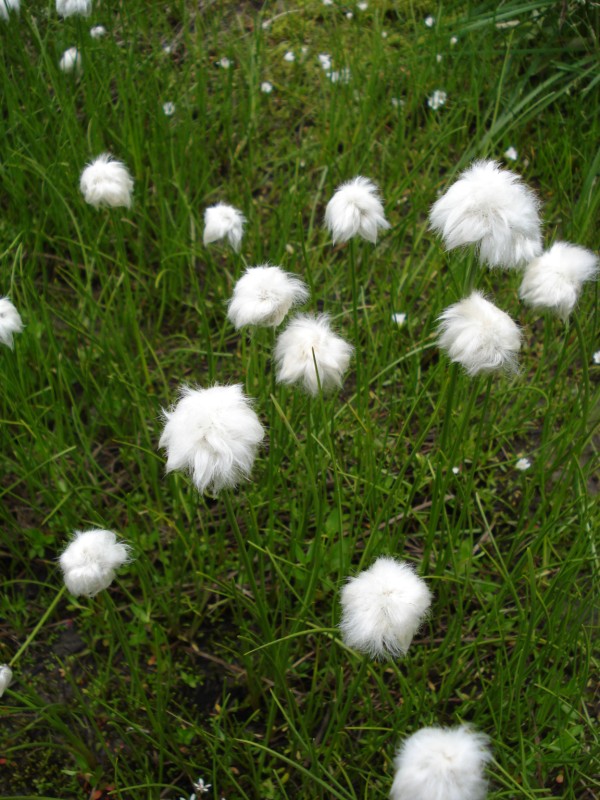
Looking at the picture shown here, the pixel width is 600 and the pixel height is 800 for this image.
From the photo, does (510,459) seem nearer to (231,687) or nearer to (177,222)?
(231,687)

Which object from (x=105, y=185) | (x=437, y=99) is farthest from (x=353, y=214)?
(x=437, y=99)

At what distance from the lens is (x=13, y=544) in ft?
5.75

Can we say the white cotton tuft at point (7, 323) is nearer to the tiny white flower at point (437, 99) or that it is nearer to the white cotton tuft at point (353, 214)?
the white cotton tuft at point (353, 214)

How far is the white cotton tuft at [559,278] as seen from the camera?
1391mm

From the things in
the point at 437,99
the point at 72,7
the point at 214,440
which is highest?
the point at 72,7

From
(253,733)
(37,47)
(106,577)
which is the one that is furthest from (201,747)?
(37,47)

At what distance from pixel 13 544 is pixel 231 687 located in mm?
645

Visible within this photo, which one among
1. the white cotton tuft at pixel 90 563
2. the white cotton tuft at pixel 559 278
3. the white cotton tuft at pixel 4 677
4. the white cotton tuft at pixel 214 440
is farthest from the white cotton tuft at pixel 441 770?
the white cotton tuft at pixel 559 278

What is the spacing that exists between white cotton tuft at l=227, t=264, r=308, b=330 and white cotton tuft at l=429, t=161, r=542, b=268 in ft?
0.94

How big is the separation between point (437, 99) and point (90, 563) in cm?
215

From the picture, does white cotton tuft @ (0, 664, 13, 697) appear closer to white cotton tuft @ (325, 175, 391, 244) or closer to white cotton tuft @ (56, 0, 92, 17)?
white cotton tuft @ (325, 175, 391, 244)

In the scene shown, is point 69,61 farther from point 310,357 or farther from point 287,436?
point 310,357

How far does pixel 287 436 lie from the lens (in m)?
1.65

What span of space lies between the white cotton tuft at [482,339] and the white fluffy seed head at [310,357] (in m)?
0.19
